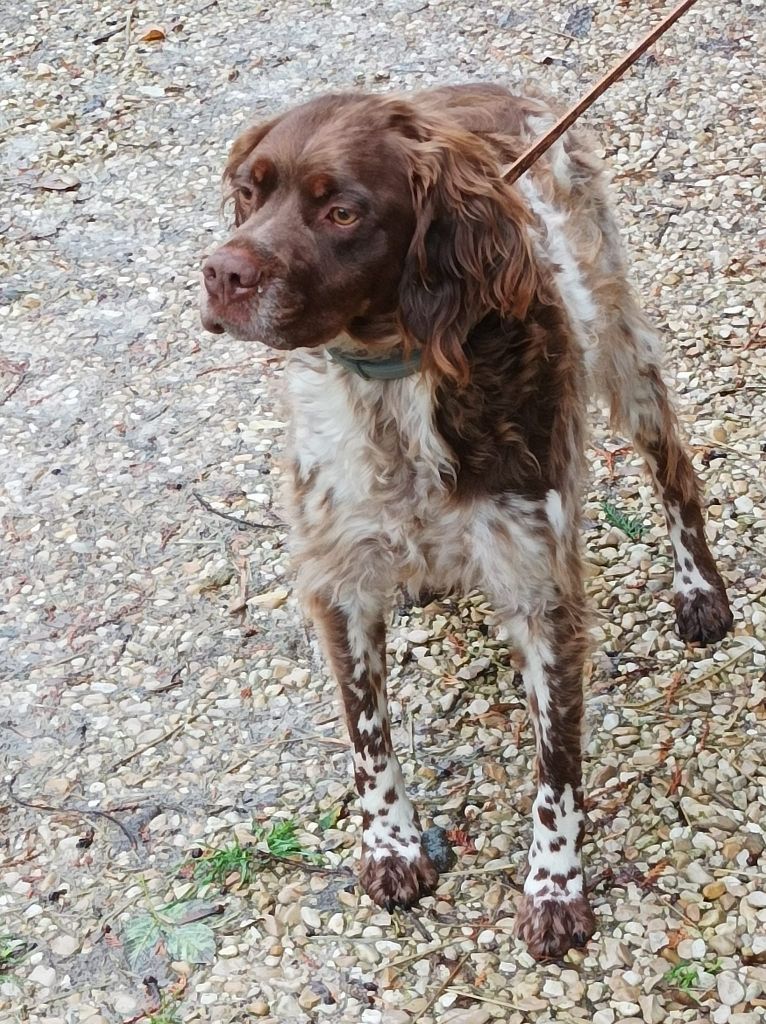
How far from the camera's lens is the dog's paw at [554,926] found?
138 inches

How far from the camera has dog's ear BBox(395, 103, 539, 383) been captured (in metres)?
2.87

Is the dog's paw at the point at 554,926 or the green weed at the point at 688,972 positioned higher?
the dog's paw at the point at 554,926

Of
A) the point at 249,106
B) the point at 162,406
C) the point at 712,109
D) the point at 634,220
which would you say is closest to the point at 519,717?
the point at 162,406

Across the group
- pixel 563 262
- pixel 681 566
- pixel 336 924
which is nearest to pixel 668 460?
pixel 681 566

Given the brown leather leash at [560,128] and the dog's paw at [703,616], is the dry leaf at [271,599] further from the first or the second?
the brown leather leash at [560,128]

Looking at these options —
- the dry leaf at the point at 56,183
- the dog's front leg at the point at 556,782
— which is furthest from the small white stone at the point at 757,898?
the dry leaf at the point at 56,183

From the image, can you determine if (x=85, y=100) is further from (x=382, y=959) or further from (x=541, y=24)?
(x=382, y=959)

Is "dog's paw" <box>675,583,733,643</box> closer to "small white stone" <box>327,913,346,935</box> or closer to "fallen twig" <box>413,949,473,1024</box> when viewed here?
"fallen twig" <box>413,949,473,1024</box>

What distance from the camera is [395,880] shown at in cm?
365

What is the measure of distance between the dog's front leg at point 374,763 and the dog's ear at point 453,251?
0.88 metres

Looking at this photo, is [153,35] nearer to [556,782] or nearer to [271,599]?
[271,599]

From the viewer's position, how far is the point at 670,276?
5.87 m

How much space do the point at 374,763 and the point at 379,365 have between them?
116cm

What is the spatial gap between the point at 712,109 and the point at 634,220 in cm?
104
